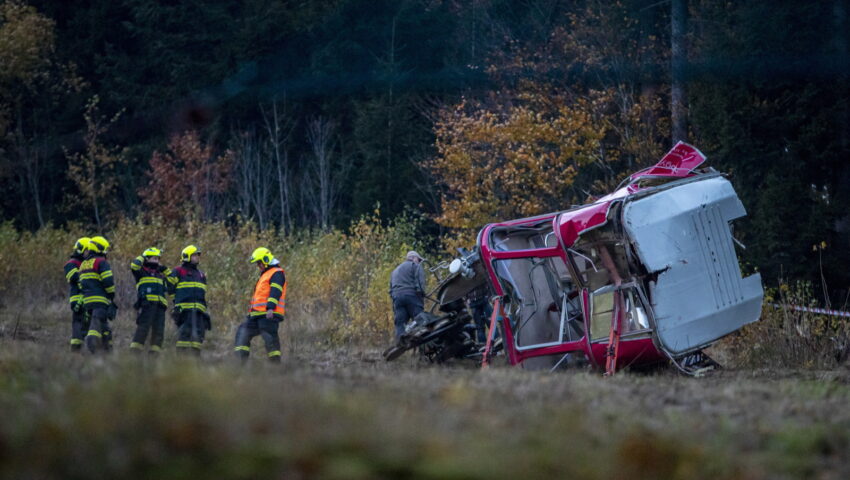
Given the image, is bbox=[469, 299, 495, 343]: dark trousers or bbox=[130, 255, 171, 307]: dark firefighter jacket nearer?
bbox=[130, 255, 171, 307]: dark firefighter jacket

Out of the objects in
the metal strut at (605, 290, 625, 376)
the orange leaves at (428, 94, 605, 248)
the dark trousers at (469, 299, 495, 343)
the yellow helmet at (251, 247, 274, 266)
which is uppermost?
the orange leaves at (428, 94, 605, 248)

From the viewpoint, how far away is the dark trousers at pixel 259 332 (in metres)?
13.0

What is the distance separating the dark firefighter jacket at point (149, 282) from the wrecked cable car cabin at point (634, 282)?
5.25 m

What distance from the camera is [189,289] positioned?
46.1 feet

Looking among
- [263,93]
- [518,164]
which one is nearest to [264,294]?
[518,164]

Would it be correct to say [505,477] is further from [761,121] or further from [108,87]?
[108,87]

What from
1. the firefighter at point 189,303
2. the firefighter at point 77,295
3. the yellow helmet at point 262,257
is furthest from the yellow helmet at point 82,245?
the yellow helmet at point 262,257

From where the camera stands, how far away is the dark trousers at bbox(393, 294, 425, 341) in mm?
15242

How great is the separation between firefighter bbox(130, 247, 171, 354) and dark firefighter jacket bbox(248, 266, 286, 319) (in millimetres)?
1907

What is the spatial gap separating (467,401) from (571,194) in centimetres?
1907

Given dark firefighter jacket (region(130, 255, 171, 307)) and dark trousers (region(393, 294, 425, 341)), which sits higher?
dark firefighter jacket (region(130, 255, 171, 307))

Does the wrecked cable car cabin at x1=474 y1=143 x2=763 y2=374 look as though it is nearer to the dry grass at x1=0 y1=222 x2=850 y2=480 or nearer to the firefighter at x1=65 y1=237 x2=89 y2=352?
the dry grass at x1=0 y1=222 x2=850 y2=480

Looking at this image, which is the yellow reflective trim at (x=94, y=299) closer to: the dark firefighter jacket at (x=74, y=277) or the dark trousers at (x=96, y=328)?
the dark trousers at (x=96, y=328)

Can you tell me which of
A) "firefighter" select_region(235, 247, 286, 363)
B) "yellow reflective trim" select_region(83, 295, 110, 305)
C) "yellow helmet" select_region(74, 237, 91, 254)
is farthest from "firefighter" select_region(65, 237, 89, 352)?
"firefighter" select_region(235, 247, 286, 363)
